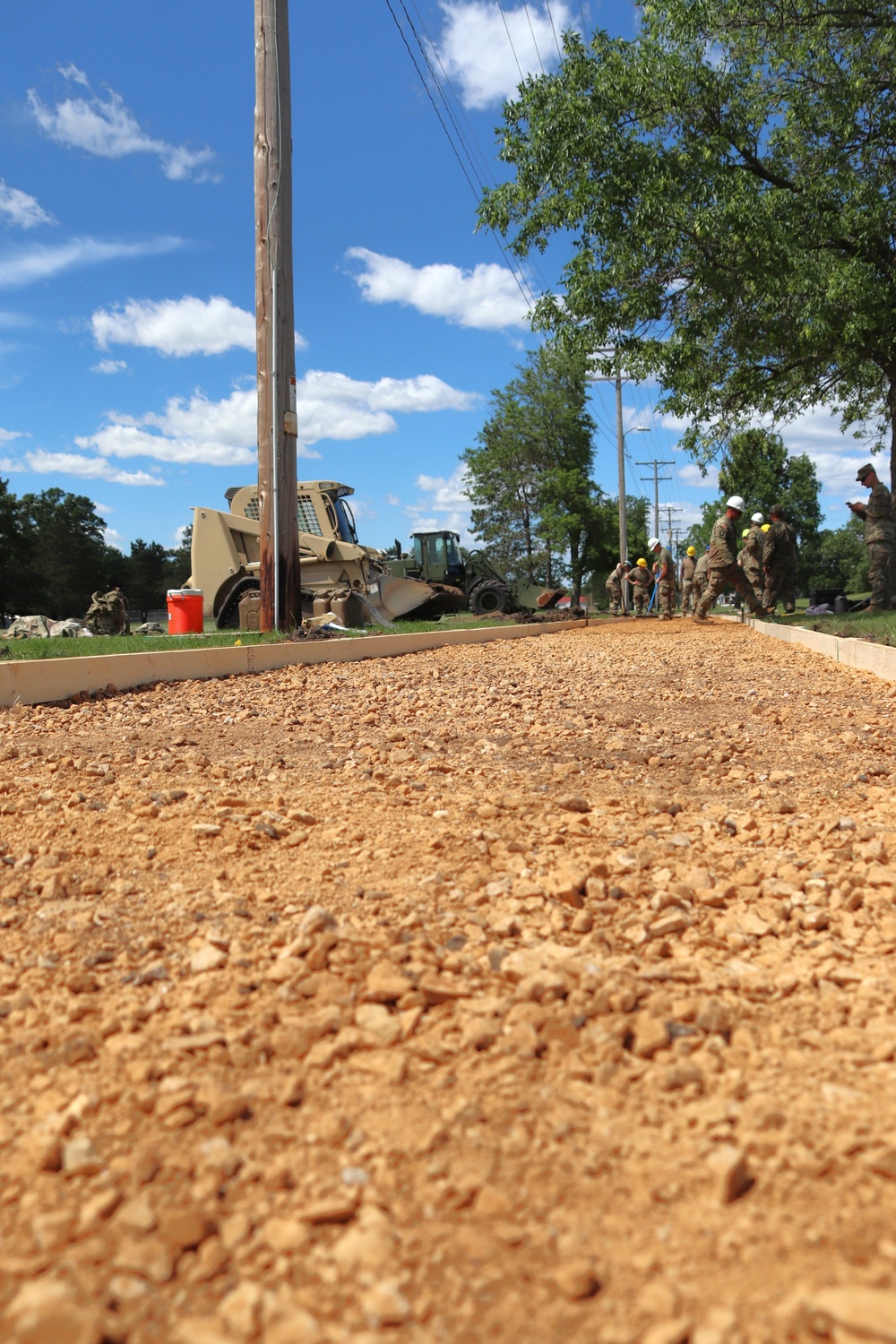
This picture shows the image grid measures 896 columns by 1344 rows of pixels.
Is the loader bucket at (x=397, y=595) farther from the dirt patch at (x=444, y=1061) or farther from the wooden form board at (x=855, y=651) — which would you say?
the dirt patch at (x=444, y=1061)

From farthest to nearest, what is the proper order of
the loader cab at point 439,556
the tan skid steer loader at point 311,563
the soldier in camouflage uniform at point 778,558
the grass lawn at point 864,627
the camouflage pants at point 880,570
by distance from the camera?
the loader cab at point 439,556 < the soldier in camouflage uniform at point 778,558 < the camouflage pants at point 880,570 < the tan skid steer loader at point 311,563 < the grass lawn at point 864,627

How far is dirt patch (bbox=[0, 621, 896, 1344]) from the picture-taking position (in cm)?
132

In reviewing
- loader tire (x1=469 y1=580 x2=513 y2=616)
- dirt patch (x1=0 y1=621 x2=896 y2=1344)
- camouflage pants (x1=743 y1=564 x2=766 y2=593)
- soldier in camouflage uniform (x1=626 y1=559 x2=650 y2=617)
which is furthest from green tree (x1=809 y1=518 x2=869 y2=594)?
dirt patch (x1=0 y1=621 x2=896 y2=1344)

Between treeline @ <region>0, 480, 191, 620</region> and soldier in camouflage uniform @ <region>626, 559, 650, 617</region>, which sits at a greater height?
treeline @ <region>0, 480, 191, 620</region>

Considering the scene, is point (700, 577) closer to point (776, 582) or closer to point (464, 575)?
point (776, 582)

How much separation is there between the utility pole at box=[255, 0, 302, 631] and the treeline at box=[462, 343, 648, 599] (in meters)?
38.4

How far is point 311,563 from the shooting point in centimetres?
1603

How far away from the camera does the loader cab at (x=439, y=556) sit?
27125 millimetres

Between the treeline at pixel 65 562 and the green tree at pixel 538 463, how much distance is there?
669 inches

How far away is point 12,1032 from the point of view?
77.5 inches

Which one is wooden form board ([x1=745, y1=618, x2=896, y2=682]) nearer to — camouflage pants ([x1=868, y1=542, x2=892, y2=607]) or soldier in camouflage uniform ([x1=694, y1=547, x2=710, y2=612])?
camouflage pants ([x1=868, y1=542, x2=892, y2=607])

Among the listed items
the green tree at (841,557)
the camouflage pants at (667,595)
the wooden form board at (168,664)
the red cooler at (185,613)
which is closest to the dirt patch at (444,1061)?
the wooden form board at (168,664)

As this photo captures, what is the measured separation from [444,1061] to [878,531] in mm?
15551

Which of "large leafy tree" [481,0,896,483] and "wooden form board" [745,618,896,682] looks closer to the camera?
"wooden form board" [745,618,896,682]
